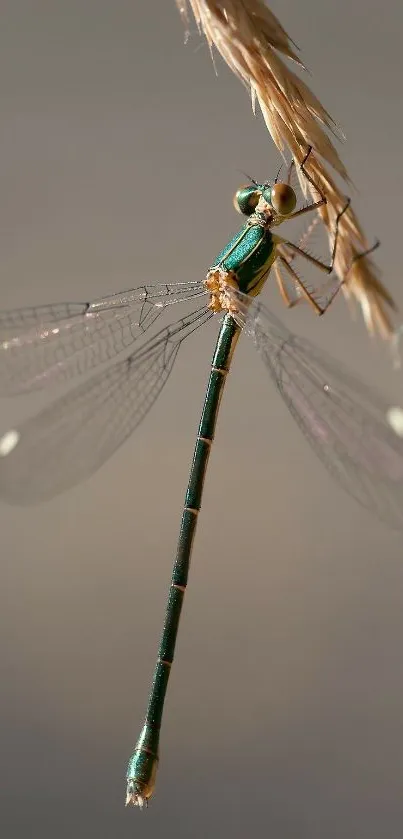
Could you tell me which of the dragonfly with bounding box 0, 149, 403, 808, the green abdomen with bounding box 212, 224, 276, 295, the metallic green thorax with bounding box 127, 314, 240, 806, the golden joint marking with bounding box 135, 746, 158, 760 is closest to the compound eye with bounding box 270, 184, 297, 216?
the dragonfly with bounding box 0, 149, 403, 808

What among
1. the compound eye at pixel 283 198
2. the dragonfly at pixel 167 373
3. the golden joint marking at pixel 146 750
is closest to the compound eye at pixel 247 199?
the dragonfly at pixel 167 373

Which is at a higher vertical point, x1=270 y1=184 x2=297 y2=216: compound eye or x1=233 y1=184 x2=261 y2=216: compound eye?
x1=233 y1=184 x2=261 y2=216: compound eye

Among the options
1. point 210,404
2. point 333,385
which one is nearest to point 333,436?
point 333,385

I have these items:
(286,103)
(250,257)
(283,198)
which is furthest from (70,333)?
(286,103)

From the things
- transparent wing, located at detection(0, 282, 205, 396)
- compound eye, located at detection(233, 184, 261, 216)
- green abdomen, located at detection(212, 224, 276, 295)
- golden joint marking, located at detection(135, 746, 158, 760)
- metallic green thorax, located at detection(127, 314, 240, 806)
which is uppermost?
compound eye, located at detection(233, 184, 261, 216)

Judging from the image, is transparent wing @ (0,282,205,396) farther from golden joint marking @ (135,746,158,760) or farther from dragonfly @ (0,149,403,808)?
golden joint marking @ (135,746,158,760)

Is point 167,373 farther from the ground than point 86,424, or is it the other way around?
point 167,373

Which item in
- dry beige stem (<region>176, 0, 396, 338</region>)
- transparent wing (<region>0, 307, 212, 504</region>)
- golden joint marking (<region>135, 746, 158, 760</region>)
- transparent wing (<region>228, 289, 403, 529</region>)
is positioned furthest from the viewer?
transparent wing (<region>0, 307, 212, 504</region>)

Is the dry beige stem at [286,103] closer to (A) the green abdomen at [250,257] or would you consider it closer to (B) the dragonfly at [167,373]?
(B) the dragonfly at [167,373]

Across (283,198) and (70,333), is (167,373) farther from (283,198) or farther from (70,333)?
(283,198)
